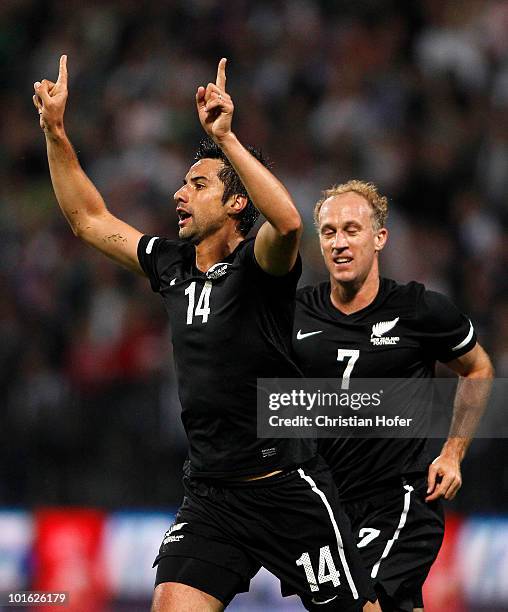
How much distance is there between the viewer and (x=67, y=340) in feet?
29.1

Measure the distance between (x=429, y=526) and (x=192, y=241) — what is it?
158 cm

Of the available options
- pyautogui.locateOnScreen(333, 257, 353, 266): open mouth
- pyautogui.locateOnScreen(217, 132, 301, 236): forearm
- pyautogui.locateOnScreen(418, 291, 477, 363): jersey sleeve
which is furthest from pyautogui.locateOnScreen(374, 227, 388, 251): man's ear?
pyautogui.locateOnScreen(217, 132, 301, 236): forearm

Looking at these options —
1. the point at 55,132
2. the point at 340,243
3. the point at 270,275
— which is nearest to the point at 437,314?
the point at 340,243

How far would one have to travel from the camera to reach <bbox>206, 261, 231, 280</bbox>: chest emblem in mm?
4387

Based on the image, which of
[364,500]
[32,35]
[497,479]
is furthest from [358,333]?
[32,35]

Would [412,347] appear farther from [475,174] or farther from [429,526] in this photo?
[475,174]

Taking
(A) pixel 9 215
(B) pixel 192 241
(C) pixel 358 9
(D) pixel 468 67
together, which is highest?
(C) pixel 358 9

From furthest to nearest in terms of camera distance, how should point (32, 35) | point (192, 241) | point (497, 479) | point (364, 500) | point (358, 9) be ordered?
1. point (32, 35)
2. point (358, 9)
3. point (497, 479)
4. point (364, 500)
5. point (192, 241)

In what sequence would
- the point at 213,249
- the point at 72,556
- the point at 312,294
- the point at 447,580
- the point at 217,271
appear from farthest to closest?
the point at 72,556 → the point at 447,580 → the point at 312,294 → the point at 213,249 → the point at 217,271

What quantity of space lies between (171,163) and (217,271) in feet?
18.6

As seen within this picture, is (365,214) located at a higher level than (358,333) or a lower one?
higher

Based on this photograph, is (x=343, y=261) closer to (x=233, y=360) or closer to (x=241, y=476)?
(x=233, y=360)

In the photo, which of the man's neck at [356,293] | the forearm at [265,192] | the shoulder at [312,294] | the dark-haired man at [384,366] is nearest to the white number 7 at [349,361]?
the dark-haired man at [384,366]

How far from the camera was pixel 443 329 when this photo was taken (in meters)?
5.03
